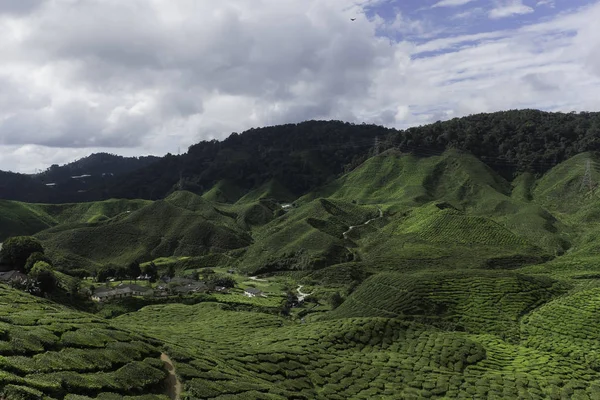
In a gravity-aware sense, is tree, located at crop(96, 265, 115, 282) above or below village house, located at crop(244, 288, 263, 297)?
above

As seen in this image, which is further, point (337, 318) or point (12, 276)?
point (12, 276)

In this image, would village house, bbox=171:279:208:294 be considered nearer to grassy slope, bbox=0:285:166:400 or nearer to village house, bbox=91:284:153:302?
village house, bbox=91:284:153:302

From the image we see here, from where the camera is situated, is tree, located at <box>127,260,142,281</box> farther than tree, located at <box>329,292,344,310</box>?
Yes

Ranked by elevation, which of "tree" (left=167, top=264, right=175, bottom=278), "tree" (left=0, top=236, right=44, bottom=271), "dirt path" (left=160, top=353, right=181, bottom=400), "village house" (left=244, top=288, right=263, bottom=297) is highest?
"tree" (left=0, top=236, right=44, bottom=271)

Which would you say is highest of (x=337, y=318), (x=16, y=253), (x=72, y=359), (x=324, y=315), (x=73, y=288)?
(x=72, y=359)

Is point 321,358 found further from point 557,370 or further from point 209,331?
point 557,370

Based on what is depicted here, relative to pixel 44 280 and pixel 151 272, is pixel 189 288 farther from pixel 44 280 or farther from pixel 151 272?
pixel 44 280

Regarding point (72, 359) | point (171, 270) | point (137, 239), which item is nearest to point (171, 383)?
point (72, 359)

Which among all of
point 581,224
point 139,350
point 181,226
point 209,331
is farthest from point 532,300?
point 181,226

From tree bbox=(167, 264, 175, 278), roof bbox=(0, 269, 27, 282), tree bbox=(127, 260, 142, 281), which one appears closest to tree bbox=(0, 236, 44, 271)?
roof bbox=(0, 269, 27, 282)
